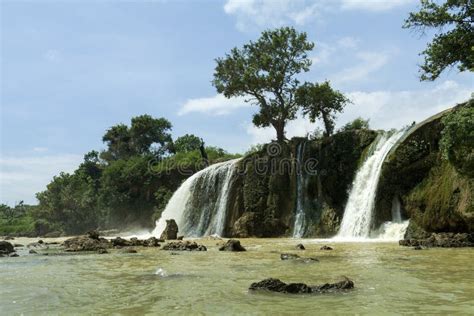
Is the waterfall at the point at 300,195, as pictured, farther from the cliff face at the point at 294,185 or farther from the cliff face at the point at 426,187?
the cliff face at the point at 426,187

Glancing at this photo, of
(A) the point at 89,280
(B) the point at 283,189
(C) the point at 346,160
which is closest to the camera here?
(A) the point at 89,280

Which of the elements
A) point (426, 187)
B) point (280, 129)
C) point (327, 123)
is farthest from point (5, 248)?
point (327, 123)

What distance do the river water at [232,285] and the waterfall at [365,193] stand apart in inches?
454

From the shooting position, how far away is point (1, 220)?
89.8 meters

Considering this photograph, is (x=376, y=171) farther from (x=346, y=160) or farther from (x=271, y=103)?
(x=271, y=103)

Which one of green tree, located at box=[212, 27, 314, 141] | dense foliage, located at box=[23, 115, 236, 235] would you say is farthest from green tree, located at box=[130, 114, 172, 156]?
green tree, located at box=[212, 27, 314, 141]

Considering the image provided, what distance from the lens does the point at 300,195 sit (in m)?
35.1

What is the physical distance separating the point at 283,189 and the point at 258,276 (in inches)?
986

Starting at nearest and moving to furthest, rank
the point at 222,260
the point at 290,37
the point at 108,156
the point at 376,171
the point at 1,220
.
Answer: the point at 222,260, the point at 376,171, the point at 290,37, the point at 108,156, the point at 1,220

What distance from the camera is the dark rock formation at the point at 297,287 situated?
28.6 ft

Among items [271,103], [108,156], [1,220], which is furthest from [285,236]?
[1,220]

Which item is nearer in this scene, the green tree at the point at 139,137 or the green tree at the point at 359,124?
the green tree at the point at 359,124

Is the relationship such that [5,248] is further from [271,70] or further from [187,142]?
[187,142]

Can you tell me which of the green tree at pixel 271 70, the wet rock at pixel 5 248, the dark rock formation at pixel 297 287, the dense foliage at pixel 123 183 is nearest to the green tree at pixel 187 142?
the dense foliage at pixel 123 183
